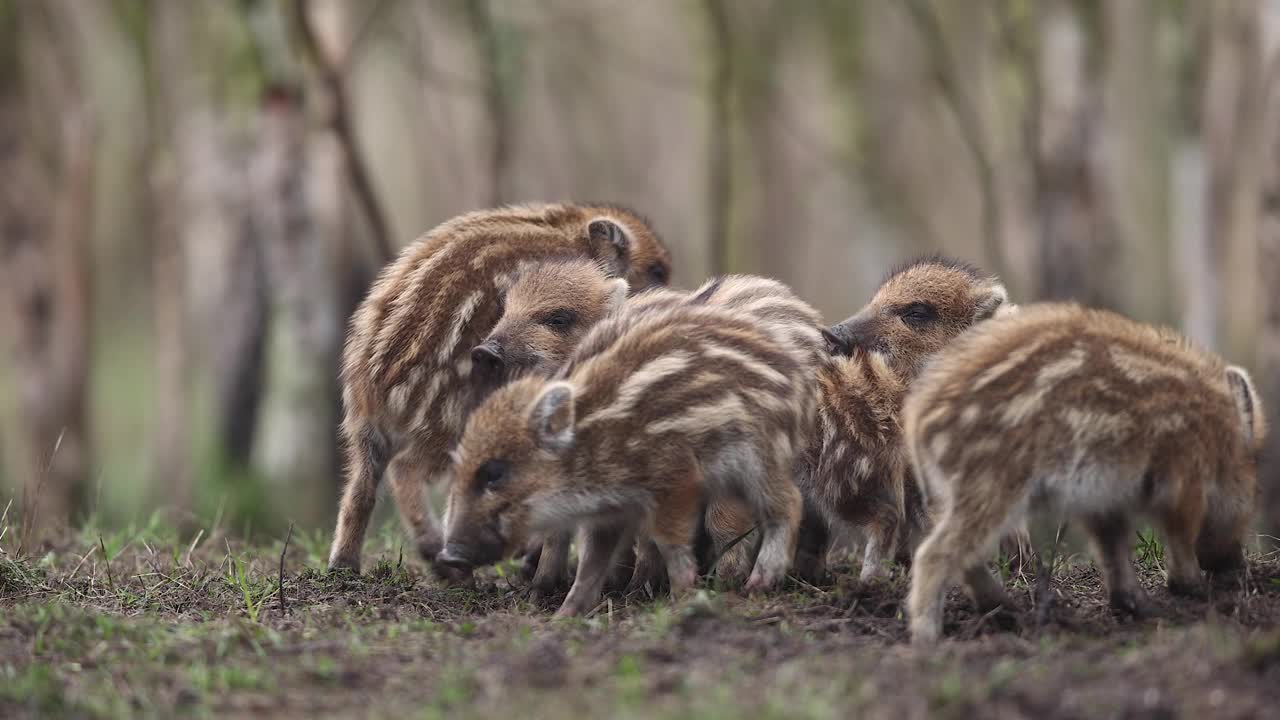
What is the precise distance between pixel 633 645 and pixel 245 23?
24.1ft

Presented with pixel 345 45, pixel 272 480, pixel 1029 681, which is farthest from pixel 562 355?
pixel 345 45

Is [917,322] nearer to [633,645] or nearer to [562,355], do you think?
[562,355]

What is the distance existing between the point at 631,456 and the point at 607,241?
1.92 meters

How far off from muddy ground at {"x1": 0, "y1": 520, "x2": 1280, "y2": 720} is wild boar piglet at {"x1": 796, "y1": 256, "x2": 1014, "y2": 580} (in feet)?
0.80

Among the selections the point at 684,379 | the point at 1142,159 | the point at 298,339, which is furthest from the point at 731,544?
the point at 1142,159

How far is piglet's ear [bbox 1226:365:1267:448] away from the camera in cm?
519

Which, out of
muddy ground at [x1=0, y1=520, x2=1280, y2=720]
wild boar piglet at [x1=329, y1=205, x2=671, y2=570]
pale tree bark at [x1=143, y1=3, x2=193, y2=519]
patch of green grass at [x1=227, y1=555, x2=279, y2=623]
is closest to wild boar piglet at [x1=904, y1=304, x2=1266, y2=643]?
muddy ground at [x1=0, y1=520, x2=1280, y2=720]

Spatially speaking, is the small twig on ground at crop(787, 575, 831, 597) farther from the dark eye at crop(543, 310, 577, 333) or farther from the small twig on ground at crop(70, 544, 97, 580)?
the small twig on ground at crop(70, 544, 97, 580)

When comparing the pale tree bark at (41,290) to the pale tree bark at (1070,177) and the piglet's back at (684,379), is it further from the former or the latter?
the pale tree bark at (1070,177)

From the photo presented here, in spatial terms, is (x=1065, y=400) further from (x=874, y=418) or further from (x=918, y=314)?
(x=918, y=314)

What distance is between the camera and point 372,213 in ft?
36.3

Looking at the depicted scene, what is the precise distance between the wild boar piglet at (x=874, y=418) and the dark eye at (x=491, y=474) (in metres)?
1.18

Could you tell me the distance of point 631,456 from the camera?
213 inches

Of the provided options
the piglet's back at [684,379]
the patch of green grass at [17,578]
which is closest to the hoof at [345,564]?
the patch of green grass at [17,578]
